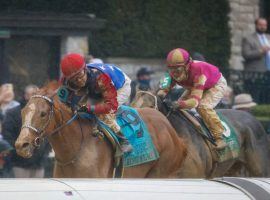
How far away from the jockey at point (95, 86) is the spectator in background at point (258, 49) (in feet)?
32.4

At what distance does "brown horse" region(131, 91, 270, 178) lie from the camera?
11586 mm

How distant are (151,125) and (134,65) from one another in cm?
894

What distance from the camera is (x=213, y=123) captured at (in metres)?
11.9

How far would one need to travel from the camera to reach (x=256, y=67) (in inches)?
809

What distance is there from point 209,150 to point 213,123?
31 centimetres

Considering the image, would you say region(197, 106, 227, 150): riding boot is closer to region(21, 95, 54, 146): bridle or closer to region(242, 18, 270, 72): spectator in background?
region(21, 95, 54, 146): bridle

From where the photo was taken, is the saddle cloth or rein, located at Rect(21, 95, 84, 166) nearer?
rein, located at Rect(21, 95, 84, 166)

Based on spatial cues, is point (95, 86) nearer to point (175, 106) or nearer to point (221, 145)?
point (175, 106)

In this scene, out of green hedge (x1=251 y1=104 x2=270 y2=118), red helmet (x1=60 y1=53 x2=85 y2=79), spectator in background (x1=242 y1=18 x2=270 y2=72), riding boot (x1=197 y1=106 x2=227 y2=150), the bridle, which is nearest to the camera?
the bridle

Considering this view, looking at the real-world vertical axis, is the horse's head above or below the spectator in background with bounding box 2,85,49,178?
above

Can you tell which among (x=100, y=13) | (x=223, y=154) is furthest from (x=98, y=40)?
(x=223, y=154)

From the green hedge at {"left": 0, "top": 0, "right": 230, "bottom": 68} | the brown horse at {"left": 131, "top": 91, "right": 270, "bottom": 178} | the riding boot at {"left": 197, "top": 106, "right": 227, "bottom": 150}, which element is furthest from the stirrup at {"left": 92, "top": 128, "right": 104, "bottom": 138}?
the green hedge at {"left": 0, "top": 0, "right": 230, "bottom": 68}

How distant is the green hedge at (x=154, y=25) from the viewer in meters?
18.9

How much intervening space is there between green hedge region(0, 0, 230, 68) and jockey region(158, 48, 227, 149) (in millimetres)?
6744
